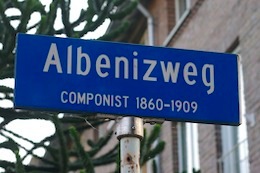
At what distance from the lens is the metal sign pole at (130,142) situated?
4.29 meters

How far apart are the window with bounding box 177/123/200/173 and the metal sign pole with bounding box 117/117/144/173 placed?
28.3ft

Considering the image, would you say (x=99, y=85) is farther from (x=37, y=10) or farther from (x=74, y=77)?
(x=37, y=10)

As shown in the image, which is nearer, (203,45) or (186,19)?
(203,45)

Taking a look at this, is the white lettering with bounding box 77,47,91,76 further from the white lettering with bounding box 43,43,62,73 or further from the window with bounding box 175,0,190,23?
the window with bounding box 175,0,190,23

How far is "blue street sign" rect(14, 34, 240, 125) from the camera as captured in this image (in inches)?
176

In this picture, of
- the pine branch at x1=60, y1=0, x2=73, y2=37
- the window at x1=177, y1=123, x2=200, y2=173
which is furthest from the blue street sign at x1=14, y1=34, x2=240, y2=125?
the window at x1=177, y1=123, x2=200, y2=173

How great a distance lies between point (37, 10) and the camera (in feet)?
26.6

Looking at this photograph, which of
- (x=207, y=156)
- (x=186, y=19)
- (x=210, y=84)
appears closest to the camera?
(x=210, y=84)

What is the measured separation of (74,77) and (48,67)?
156 mm

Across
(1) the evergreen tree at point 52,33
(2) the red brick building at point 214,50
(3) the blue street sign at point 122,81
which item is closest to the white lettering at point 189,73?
(3) the blue street sign at point 122,81

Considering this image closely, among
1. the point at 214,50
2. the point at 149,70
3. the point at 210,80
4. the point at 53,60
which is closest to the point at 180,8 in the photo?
the point at 214,50

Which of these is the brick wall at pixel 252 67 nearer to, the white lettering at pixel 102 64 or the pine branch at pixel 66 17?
the pine branch at pixel 66 17

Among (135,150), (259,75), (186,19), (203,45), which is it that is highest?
(186,19)

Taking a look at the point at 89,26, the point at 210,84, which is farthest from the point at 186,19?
the point at 210,84
